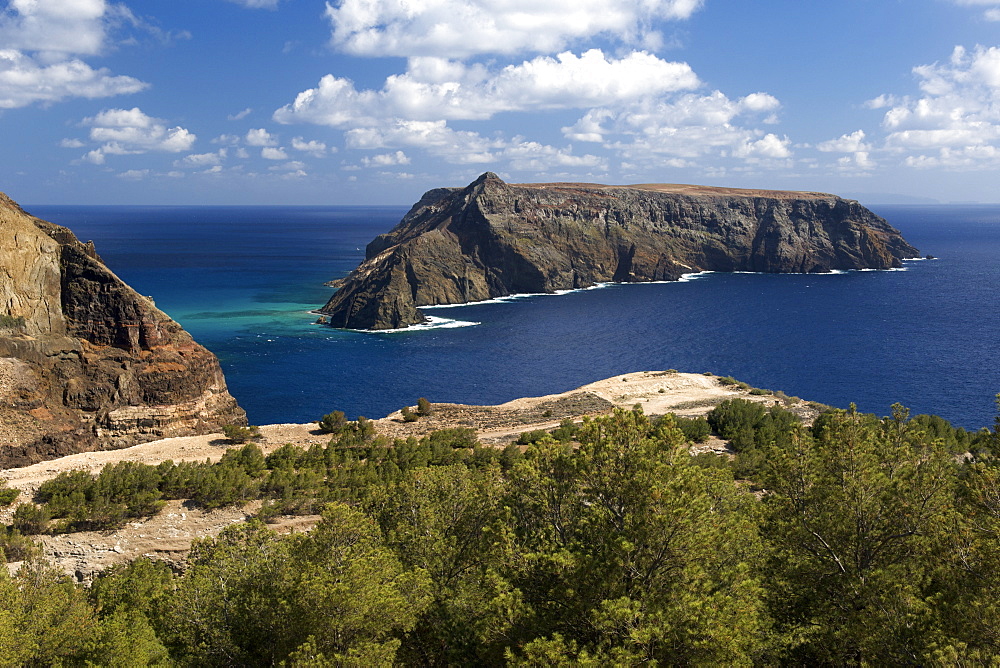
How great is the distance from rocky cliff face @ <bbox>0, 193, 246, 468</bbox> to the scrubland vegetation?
29208 mm

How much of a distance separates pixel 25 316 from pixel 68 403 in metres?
7.23

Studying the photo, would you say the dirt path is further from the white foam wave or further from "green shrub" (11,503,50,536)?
the white foam wave

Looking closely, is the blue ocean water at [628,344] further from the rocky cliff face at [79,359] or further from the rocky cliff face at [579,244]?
the rocky cliff face at [79,359]

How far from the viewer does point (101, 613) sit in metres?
22.7

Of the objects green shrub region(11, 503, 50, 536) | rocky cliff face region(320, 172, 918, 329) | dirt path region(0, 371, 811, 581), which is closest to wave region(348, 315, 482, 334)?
rocky cliff face region(320, 172, 918, 329)

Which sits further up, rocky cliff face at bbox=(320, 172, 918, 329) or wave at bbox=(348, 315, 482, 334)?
rocky cliff face at bbox=(320, 172, 918, 329)

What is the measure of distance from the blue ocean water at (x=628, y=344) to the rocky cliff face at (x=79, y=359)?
Answer: 13.3 metres

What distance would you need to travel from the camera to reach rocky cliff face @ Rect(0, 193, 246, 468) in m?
45.8

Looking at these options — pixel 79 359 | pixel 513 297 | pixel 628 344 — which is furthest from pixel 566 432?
pixel 513 297

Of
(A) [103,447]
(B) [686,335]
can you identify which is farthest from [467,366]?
(A) [103,447]

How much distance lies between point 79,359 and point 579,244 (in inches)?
5174

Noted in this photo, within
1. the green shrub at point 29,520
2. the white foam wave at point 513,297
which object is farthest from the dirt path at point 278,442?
the white foam wave at point 513,297

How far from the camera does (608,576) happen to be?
49.9ft

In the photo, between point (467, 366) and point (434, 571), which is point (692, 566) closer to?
point (434, 571)
